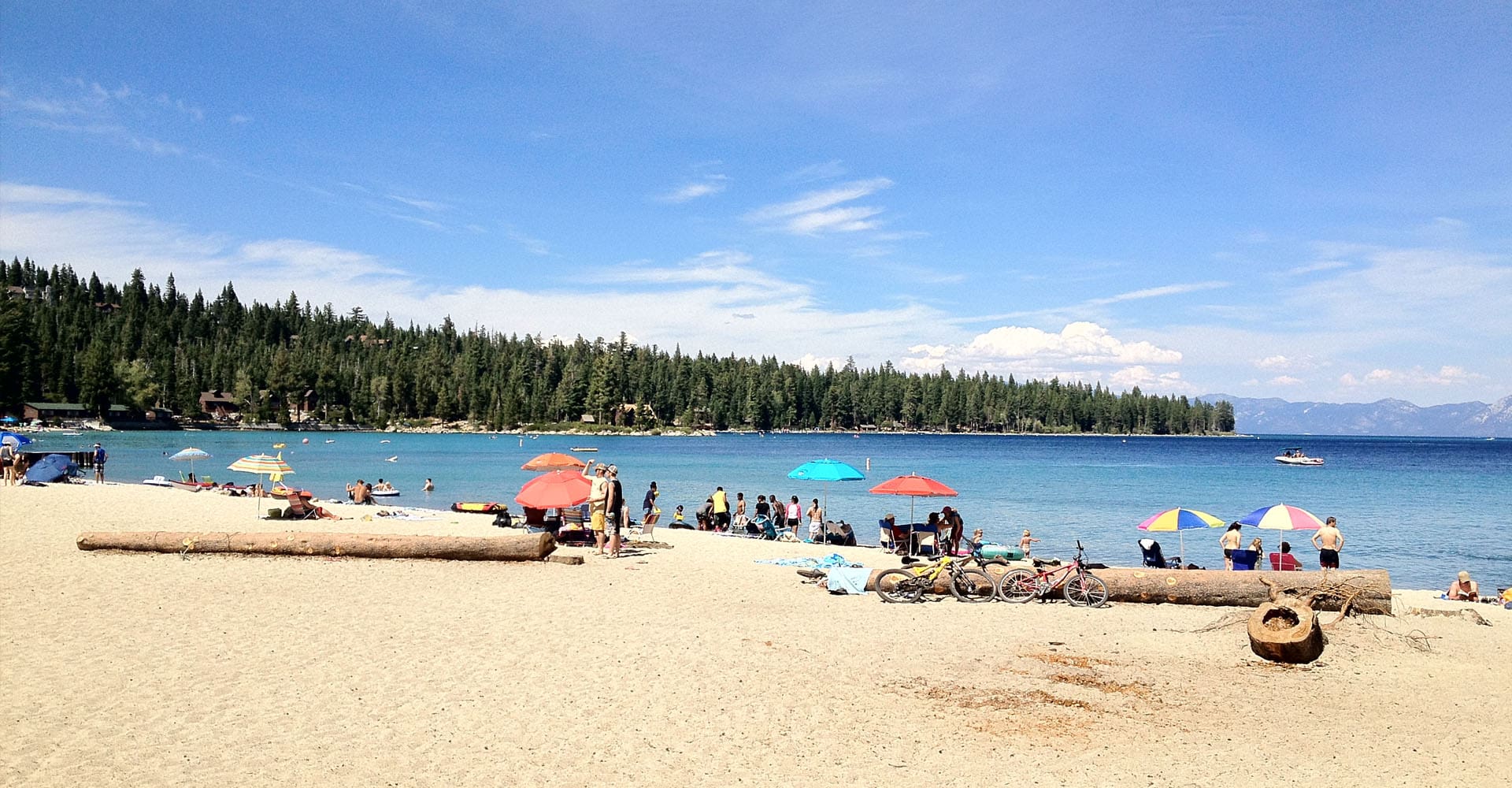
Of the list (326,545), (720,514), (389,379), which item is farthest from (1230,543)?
(389,379)

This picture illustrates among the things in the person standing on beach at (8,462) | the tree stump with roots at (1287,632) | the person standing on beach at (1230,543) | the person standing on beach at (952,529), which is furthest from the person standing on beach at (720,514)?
the person standing on beach at (8,462)

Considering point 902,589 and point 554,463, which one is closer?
point 902,589

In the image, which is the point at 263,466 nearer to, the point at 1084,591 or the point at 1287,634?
the point at 1084,591

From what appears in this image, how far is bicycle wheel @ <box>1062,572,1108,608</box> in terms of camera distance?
1523cm

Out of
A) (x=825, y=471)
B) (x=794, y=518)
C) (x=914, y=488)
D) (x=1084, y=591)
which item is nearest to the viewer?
(x=1084, y=591)

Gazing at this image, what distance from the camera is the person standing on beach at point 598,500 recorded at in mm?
19406

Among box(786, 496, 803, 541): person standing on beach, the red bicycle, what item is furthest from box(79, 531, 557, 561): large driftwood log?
box(786, 496, 803, 541): person standing on beach

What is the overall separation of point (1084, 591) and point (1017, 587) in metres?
1.15

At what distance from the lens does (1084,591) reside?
50.1 ft

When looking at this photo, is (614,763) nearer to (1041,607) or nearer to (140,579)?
(1041,607)

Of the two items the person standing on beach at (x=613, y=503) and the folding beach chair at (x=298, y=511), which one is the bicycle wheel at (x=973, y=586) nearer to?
the person standing on beach at (x=613, y=503)

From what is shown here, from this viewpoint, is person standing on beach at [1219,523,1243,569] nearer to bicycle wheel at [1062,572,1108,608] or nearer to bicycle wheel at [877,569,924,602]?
bicycle wheel at [1062,572,1108,608]

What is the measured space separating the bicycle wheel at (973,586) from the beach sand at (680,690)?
67 centimetres

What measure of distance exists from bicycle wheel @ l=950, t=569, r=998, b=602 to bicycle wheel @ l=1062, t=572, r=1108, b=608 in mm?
1262
